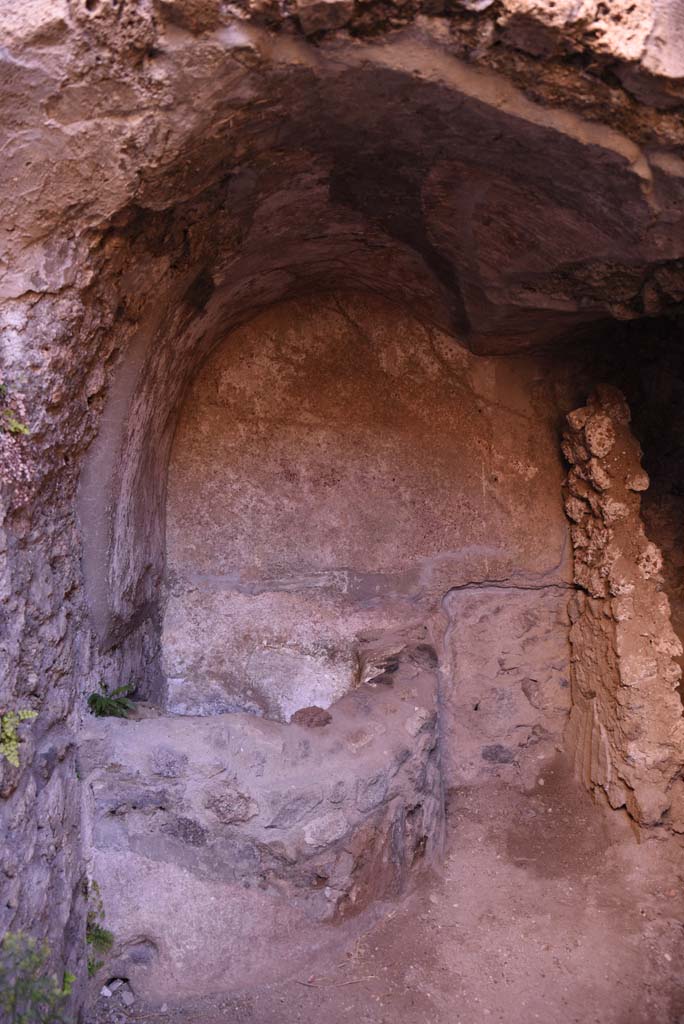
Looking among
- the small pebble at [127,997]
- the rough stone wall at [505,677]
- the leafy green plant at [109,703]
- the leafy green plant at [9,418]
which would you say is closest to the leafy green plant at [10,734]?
the leafy green plant at [109,703]

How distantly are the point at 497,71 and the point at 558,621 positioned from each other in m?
2.19

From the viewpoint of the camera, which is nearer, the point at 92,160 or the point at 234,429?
the point at 92,160

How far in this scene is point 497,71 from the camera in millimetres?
1798

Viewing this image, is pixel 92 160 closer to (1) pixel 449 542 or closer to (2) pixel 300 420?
(2) pixel 300 420

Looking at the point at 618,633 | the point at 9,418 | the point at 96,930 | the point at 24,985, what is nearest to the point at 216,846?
the point at 96,930

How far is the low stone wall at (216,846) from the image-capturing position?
222 centimetres

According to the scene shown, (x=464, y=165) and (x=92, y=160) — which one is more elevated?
(x=464, y=165)

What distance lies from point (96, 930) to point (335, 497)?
1.70 m

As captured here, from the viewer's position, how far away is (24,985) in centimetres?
164

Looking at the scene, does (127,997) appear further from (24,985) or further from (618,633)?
(618,633)

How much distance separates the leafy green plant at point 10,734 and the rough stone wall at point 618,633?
2103 mm

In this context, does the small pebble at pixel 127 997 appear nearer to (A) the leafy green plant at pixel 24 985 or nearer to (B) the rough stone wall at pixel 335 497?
(A) the leafy green plant at pixel 24 985

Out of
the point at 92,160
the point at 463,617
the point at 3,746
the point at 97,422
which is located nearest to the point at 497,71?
the point at 92,160

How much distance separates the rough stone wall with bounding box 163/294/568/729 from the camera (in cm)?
311
